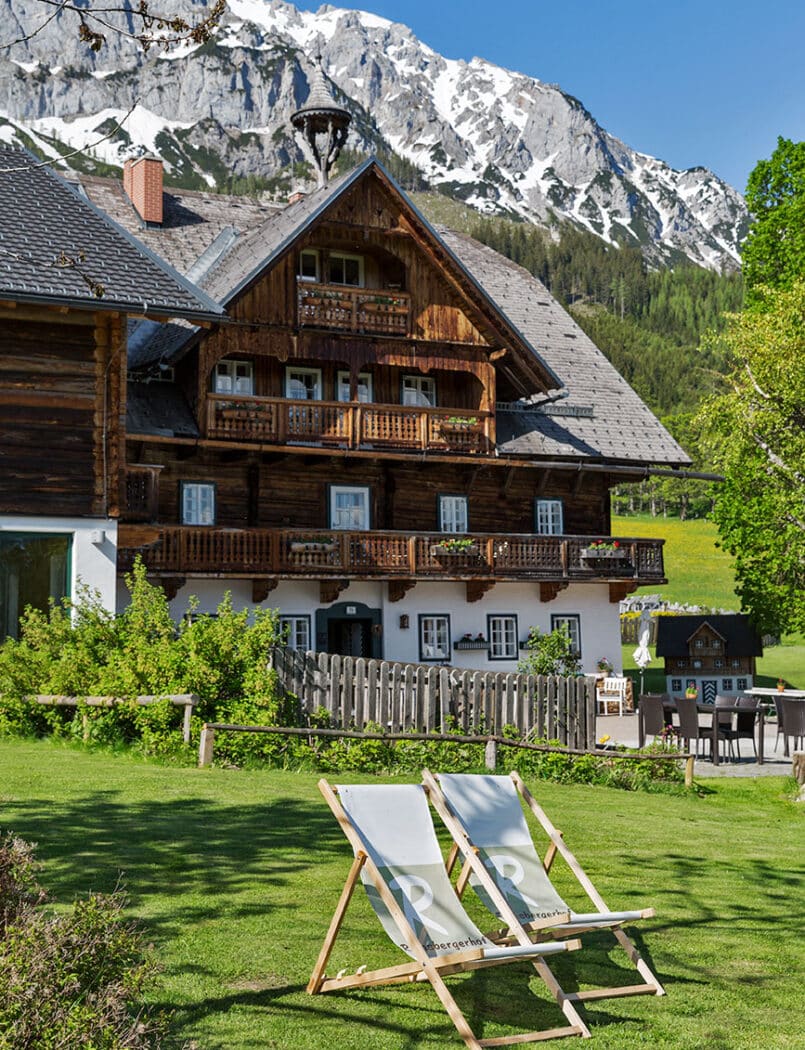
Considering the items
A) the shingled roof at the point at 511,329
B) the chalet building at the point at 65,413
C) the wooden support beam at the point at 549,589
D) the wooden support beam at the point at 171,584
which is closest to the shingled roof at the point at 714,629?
the wooden support beam at the point at 549,589

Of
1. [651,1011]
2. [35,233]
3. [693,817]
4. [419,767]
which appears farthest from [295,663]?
[651,1011]

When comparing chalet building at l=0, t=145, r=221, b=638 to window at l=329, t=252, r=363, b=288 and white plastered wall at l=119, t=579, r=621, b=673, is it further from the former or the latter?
window at l=329, t=252, r=363, b=288

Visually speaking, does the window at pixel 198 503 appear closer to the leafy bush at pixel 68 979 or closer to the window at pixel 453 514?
the window at pixel 453 514

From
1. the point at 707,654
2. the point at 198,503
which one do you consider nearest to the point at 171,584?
the point at 198,503

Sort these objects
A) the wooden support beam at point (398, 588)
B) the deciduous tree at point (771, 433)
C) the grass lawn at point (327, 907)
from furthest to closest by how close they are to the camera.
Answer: the deciduous tree at point (771, 433), the wooden support beam at point (398, 588), the grass lawn at point (327, 907)

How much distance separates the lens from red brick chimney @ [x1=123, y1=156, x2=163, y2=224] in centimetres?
3178

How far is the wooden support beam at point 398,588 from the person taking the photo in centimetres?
2870

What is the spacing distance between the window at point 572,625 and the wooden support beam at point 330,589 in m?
6.13

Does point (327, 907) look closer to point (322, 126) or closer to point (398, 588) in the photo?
point (398, 588)

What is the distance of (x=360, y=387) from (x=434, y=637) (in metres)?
6.41

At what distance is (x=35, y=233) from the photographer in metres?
21.2

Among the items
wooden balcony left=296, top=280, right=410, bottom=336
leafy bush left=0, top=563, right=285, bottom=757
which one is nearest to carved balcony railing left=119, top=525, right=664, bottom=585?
wooden balcony left=296, top=280, right=410, bottom=336

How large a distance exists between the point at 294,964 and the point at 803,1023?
2.89m

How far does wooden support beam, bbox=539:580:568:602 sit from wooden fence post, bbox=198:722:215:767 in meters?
16.7
